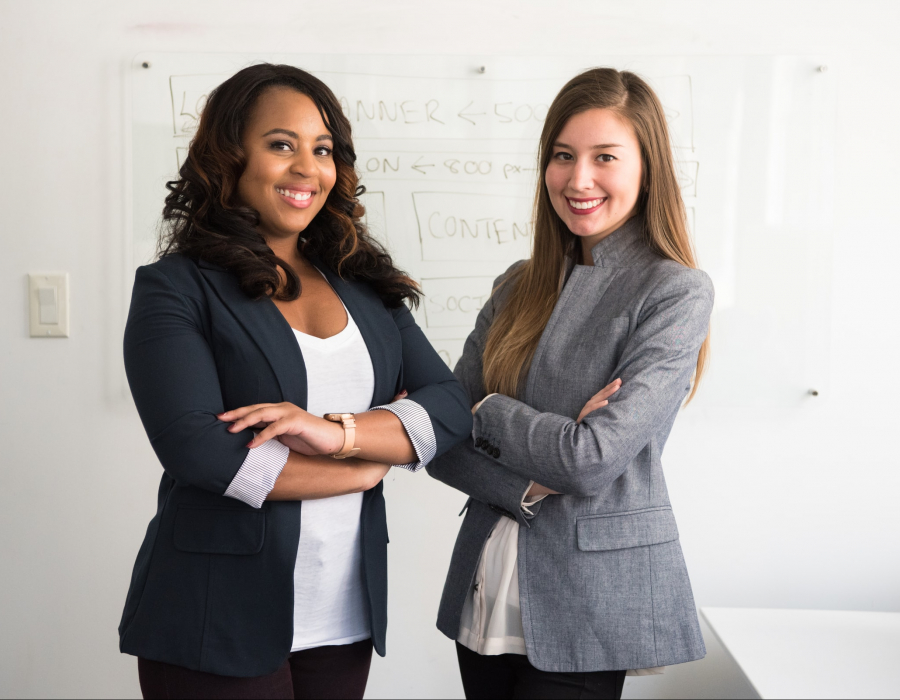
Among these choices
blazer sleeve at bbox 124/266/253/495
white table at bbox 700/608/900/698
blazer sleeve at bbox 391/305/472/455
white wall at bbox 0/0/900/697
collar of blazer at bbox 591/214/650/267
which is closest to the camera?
blazer sleeve at bbox 124/266/253/495

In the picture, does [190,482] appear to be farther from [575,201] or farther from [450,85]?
[450,85]

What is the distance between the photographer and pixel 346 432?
1.19 meters

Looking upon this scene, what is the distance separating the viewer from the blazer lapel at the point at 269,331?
1201 mm

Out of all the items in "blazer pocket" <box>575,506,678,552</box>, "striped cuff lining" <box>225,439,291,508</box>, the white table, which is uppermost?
"striped cuff lining" <box>225,439,291,508</box>

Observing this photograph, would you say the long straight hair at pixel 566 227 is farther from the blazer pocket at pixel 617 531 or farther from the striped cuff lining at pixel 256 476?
the striped cuff lining at pixel 256 476

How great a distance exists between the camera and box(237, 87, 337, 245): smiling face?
1.27 m

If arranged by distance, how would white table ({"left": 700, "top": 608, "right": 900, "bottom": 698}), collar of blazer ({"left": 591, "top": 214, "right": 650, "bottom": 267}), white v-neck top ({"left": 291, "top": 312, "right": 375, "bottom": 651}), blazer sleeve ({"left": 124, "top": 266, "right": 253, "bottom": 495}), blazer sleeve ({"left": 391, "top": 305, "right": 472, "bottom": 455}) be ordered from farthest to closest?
white table ({"left": 700, "top": 608, "right": 900, "bottom": 698}), collar of blazer ({"left": 591, "top": 214, "right": 650, "bottom": 267}), blazer sleeve ({"left": 391, "top": 305, "right": 472, "bottom": 455}), white v-neck top ({"left": 291, "top": 312, "right": 375, "bottom": 651}), blazer sleeve ({"left": 124, "top": 266, "right": 253, "bottom": 495})

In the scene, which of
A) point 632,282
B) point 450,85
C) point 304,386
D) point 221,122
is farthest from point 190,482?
point 450,85

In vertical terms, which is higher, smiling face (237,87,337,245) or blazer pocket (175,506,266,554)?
smiling face (237,87,337,245)

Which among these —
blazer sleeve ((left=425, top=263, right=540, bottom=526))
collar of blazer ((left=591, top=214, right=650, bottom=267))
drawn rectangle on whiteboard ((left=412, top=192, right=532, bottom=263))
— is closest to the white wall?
drawn rectangle on whiteboard ((left=412, top=192, right=532, bottom=263))

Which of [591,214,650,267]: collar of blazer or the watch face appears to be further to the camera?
[591,214,650,267]: collar of blazer

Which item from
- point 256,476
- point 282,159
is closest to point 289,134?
point 282,159

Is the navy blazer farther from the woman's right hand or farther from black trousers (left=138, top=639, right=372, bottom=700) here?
the woman's right hand

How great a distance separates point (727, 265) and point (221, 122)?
1.77 metres
